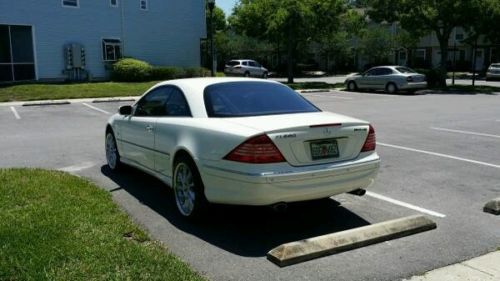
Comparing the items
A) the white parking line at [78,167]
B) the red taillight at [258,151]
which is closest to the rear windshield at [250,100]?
the red taillight at [258,151]

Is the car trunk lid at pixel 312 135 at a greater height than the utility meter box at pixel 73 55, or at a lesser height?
lesser

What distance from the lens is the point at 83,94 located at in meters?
24.0

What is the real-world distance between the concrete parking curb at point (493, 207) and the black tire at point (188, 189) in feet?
10.3

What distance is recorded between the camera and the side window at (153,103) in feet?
21.1

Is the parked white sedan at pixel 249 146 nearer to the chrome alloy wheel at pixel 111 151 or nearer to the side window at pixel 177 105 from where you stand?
the side window at pixel 177 105

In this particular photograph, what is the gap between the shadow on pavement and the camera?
5.01 metres

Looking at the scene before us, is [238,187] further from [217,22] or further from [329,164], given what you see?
[217,22]

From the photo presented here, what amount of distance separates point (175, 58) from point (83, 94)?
423 inches

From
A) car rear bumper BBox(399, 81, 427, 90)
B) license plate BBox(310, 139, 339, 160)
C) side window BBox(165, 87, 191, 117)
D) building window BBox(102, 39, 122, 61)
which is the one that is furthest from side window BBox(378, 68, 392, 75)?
license plate BBox(310, 139, 339, 160)

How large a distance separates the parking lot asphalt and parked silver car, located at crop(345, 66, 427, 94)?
1467cm

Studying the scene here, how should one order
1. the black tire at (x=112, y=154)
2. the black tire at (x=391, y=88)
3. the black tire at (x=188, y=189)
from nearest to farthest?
the black tire at (x=188, y=189) < the black tire at (x=112, y=154) < the black tire at (x=391, y=88)

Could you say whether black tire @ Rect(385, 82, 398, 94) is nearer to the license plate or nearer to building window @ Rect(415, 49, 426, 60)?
the license plate

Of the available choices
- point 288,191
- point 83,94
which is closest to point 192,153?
point 288,191

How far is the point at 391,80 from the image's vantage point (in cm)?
2684
